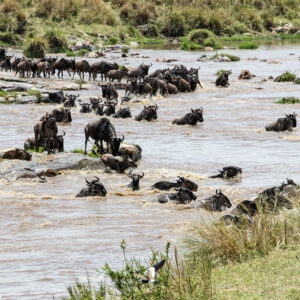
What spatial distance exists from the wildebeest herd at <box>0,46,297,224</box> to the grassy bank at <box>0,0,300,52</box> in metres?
12.5

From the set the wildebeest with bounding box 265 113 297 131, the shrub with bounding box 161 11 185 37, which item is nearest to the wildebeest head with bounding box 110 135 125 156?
the wildebeest with bounding box 265 113 297 131

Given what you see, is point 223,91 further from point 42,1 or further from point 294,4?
point 294,4

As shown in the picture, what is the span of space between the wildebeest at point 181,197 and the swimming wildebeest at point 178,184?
648mm

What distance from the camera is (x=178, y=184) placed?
11578 millimetres

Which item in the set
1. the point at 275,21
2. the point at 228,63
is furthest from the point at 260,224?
the point at 275,21

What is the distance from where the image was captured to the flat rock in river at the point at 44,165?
1267 centimetres

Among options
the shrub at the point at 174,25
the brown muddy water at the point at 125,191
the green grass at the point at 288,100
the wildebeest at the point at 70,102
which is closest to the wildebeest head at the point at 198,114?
the brown muddy water at the point at 125,191

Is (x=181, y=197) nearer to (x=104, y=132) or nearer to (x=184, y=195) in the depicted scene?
(x=184, y=195)

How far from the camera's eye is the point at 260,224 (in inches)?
283

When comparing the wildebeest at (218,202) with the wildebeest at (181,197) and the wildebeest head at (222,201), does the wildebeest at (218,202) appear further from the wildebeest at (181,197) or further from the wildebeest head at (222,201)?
the wildebeest at (181,197)

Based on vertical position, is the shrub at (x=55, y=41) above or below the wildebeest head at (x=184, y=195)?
above

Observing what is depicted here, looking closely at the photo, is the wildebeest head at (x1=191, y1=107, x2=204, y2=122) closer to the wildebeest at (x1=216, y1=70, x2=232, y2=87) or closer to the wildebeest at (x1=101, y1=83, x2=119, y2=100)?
Result: the wildebeest at (x1=101, y1=83, x2=119, y2=100)

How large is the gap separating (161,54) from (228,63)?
685cm

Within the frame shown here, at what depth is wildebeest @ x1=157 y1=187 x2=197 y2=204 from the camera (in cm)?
1071
